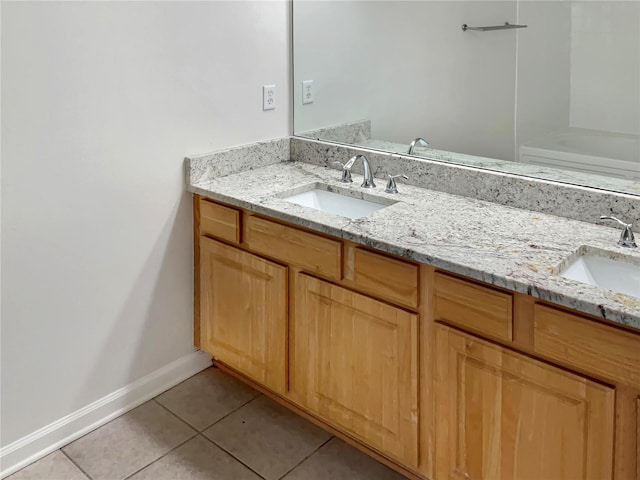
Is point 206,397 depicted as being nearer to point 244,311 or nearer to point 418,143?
point 244,311

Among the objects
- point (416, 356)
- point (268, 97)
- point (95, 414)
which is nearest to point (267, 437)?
point (95, 414)

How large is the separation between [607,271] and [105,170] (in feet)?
5.09

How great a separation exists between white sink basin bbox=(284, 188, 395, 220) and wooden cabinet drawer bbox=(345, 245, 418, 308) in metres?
0.39

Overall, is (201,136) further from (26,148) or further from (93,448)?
(93,448)

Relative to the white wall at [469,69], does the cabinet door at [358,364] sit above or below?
below

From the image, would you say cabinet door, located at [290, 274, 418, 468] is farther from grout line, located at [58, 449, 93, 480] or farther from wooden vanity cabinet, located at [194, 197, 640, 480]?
grout line, located at [58, 449, 93, 480]

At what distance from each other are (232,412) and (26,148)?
1.16 m

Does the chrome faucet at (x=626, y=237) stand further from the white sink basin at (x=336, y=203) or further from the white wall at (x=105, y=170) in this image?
the white wall at (x=105, y=170)

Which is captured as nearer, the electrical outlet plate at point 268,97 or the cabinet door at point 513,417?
the cabinet door at point 513,417

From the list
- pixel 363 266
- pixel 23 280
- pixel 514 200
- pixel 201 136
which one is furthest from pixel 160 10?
pixel 514 200

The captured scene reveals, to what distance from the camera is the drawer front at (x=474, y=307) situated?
1.46 m

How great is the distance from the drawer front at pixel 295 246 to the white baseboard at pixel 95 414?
0.66m

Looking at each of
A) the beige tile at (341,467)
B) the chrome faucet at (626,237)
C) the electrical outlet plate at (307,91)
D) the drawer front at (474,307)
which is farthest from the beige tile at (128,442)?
the chrome faucet at (626,237)

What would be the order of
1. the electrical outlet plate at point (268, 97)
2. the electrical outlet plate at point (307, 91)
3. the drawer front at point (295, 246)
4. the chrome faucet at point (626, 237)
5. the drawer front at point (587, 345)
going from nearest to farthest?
the drawer front at point (587, 345)
the chrome faucet at point (626, 237)
the drawer front at point (295, 246)
the electrical outlet plate at point (268, 97)
the electrical outlet plate at point (307, 91)
